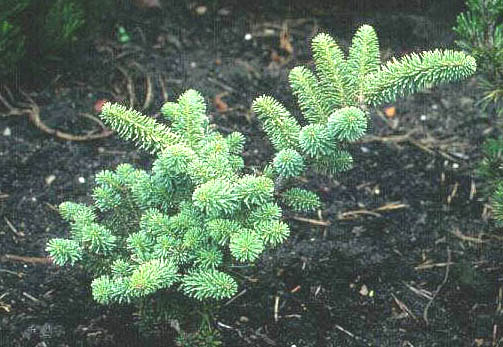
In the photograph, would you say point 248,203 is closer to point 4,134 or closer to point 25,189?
point 25,189

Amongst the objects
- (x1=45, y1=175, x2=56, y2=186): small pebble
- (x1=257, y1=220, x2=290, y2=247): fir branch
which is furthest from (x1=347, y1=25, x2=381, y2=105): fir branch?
(x1=45, y1=175, x2=56, y2=186): small pebble

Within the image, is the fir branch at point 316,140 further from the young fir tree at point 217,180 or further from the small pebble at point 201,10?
the small pebble at point 201,10

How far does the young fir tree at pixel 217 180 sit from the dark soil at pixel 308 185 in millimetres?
563

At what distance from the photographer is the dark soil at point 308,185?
267 cm

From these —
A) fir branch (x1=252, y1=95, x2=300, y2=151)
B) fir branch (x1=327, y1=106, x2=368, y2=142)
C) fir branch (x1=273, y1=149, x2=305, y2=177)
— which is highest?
fir branch (x1=327, y1=106, x2=368, y2=142)

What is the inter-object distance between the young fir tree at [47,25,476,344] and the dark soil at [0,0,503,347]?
56cm

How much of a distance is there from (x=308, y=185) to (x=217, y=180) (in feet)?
4.57

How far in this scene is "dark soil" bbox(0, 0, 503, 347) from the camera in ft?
8.77

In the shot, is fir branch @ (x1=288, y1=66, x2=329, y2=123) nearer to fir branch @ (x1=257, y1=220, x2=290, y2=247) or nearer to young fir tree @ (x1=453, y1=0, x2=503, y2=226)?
fir branch @ (x1=257, y1=220, x2=290, y2=247)

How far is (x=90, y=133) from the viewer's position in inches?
136

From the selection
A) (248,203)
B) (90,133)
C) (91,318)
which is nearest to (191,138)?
(248,203)

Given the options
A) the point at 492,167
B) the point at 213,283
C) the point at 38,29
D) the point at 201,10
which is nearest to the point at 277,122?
the point at 213,283

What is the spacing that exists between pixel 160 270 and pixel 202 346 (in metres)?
0.51

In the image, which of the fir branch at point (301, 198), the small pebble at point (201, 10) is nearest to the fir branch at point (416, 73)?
the fir branch at point (301, 198)
